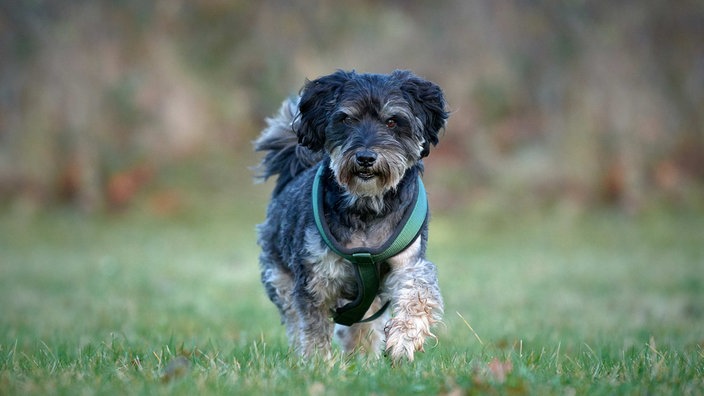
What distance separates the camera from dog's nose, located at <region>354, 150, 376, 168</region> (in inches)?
206

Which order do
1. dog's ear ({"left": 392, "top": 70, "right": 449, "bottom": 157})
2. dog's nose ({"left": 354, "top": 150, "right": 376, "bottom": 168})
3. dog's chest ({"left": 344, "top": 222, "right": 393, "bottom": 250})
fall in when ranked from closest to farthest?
dog's nose ({"left": 354, "top": 150, "right": 376, "bottom": 168})
dog's chest ({"left": 344, "top": 222, "right": 393, "bottom": 250})
dog's ear ({"left": 392, "top": 70, "right": 449, "bottom": 157})

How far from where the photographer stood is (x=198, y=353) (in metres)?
5.35

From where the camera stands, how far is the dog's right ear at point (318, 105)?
221 inches

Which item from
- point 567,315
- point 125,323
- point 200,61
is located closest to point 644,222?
point 567,315

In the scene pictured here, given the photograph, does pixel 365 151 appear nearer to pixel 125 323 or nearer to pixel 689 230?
pixel 125 323

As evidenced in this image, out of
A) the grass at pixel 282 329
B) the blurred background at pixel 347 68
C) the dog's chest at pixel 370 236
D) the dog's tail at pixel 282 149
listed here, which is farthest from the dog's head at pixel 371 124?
the blurred background at pixel 347 68

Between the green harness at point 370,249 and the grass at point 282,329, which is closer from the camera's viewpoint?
the grass at point 282,329

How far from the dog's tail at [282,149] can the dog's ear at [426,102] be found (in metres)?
1.28

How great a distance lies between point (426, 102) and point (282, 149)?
180cm

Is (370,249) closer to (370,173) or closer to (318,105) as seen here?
(370,173)

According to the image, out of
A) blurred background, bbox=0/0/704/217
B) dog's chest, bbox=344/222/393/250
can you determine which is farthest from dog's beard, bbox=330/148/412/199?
blurred background, bbox=0/0/704/217

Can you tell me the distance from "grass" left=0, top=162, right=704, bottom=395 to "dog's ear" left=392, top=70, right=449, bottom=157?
1.46 meters

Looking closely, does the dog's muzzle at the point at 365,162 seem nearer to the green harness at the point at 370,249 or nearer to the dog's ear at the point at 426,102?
the green harness at the point at 370,249

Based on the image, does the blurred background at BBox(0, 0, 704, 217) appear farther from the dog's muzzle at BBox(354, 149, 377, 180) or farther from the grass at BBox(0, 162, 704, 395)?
the dog's muzzle at BBox(354, 149, 377, 180)
